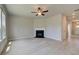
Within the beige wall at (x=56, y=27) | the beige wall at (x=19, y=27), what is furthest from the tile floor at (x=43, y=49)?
the beige wall at (x=19, y=27)

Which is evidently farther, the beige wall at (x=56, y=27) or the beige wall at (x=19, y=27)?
the beige wall at (x=19, y=27)

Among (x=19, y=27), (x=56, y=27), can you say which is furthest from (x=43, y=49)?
(x=19, y=27)

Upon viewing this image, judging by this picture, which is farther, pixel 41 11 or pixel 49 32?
pixel 49 32

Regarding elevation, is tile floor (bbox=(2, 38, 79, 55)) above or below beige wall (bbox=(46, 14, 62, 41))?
below

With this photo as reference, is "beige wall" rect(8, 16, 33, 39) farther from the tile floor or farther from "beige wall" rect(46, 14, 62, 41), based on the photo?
the tile floor

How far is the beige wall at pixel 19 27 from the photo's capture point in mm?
9054

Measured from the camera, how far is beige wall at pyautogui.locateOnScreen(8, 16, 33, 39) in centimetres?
A: 905

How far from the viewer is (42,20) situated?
1183 cm

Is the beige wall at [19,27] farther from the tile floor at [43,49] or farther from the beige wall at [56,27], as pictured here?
the tile floor at [43,49]

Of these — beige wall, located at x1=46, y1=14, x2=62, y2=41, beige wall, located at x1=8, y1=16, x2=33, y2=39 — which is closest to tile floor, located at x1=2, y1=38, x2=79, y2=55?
beige wall, located at x1=46, y1=14, x2=62, y2=41

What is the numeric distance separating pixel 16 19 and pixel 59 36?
4.23 meters

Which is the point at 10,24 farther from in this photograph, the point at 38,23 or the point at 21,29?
the point at 38,23

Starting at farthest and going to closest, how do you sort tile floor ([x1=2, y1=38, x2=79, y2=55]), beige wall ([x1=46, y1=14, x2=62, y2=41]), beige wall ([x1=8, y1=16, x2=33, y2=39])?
beige wall ([x1=8, y1=16, x2=33, y2=39]) → beige wall ([x1=46, y1=14, x2=62, y2=41]) → tile floor ([x1=2, y1=38, x2=79, y2=55])

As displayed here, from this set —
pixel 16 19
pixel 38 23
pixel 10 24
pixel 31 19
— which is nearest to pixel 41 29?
pixel 38 23
